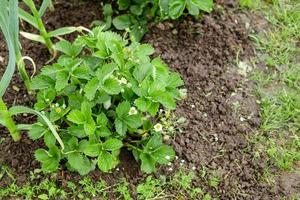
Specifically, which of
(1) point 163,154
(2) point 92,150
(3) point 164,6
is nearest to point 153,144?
(1) point 163,154

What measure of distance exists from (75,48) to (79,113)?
0.33 m

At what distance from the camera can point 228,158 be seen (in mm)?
2367

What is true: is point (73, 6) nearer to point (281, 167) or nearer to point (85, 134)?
point (85, 134)

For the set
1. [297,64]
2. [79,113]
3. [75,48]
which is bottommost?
[297,64]

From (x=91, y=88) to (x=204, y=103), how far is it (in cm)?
72

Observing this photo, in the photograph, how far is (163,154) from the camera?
85.2 inches

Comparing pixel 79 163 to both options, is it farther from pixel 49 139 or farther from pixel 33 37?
pixel 33 37

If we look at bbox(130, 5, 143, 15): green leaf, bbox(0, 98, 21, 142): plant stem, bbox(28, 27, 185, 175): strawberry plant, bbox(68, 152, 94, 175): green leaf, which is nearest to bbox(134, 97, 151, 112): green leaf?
bbox(28, 27, 185, 175): strawberry plant

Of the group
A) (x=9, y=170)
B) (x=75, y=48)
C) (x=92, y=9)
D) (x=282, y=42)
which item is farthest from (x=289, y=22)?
(x=9, y=170)

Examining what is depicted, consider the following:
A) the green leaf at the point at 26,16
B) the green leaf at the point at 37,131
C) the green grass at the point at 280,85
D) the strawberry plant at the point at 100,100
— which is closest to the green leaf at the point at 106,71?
the strawberry plant at the point at 100,100

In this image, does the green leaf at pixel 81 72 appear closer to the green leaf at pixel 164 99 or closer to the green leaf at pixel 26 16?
the green leaf at pixel 164 99

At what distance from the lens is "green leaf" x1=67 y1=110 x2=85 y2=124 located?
79.5 inches

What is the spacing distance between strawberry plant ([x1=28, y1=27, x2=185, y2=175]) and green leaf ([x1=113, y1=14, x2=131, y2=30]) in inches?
19.7

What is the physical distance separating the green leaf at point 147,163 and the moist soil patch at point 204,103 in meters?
0.13
